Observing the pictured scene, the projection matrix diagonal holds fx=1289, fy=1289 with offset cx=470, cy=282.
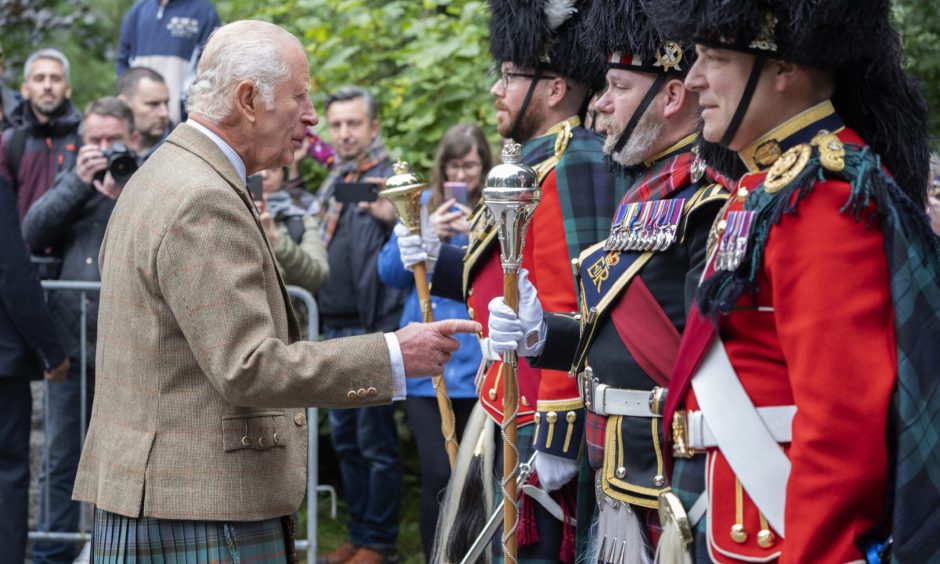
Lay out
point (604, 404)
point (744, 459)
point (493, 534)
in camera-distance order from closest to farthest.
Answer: point (744, 459)
point (604, 404)
point (493, 534)

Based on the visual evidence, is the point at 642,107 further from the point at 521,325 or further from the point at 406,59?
the point at 406,59

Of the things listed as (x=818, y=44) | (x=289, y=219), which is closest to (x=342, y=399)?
(x=818, y=44)

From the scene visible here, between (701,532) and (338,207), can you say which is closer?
(701,532)

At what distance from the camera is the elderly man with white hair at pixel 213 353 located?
123 inches

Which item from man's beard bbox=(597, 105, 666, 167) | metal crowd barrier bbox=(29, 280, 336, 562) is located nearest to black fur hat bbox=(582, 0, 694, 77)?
man's beard bbox=(597, 105, 666, 167)

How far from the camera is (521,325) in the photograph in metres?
3.70

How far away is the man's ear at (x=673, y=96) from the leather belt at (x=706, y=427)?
3.60 feet

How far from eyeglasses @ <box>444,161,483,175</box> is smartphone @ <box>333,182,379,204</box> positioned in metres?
0.41

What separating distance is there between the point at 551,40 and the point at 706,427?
209cm

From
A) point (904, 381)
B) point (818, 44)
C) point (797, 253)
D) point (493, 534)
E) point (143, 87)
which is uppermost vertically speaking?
point (818, 44)

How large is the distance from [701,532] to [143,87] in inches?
196

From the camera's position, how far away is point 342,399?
326 centimetres

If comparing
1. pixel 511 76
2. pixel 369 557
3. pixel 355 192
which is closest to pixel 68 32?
pixel 355 192

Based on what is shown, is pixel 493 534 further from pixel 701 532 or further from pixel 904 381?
pixel 904 381
